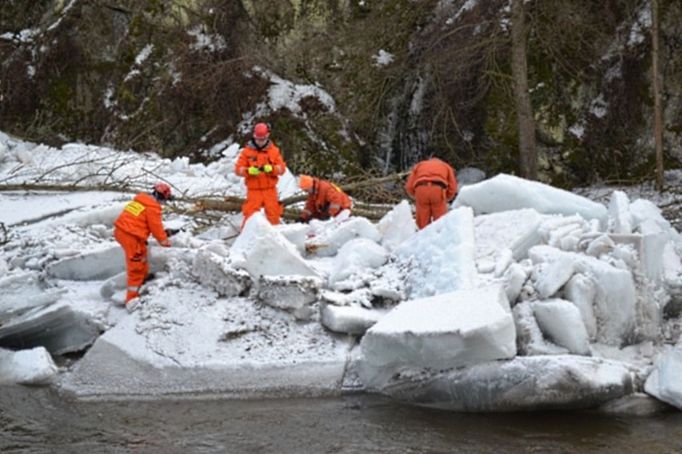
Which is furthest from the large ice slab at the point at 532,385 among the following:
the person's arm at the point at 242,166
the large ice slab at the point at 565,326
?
the person's arm at the point at 242,166

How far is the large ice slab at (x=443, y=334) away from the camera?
6371 mm

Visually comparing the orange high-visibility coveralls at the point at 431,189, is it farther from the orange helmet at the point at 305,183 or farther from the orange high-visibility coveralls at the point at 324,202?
the orange helmet at the point at 305,183

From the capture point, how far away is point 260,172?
29.8ft

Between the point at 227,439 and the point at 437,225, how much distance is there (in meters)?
3.03

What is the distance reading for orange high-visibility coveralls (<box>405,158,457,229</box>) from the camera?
8.69 metres

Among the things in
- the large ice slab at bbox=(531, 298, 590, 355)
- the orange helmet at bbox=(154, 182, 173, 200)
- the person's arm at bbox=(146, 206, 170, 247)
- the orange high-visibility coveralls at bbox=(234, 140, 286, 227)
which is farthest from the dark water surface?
the orange high-visibility coveralls at bbox=(234, 140, 286, 227)

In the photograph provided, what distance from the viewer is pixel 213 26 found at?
57.1ft

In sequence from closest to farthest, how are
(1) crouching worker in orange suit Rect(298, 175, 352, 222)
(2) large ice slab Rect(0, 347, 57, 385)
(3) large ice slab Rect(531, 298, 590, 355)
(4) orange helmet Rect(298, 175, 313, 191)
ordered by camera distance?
(3) large ice slab Rect(531, 298, 590, 355)
(2) large ice slab Rect(0, 347, 57, 385)
(4) orange helmet Rect(298, 175, 313, 191)
(1) crouching worker in orange suit Rect(298, 175, 352, 222)

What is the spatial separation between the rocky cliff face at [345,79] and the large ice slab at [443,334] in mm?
7868

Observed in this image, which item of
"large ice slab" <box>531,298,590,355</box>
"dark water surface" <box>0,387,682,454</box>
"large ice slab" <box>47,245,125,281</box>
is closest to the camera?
"dark water surface" <box>0,387,682,454</box>

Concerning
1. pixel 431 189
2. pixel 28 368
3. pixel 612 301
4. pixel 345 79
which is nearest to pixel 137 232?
pixel 28 368

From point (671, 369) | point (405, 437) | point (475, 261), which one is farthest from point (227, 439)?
point (671, 369)

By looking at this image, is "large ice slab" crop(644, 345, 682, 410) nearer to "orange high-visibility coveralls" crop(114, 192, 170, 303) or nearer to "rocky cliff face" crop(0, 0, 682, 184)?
"orange high-visibility coveralls" crop(114, 192, 170, 303)

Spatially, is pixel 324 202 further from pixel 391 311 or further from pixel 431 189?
pixel 391 311
